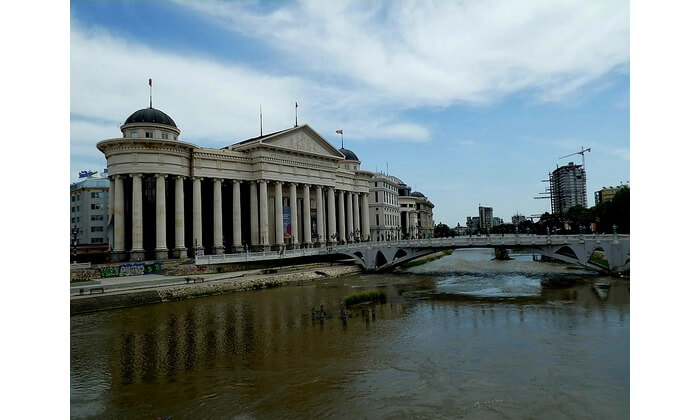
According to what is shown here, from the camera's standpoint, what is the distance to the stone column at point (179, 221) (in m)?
50.9

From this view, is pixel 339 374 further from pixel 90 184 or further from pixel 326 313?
pixel 90 184

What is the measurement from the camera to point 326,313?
2812cm

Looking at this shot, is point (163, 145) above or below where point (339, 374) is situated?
above

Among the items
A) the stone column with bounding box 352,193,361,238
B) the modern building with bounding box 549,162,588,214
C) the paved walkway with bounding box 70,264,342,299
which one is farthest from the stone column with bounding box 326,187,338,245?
the modern building with bounding box 549,162,588,214

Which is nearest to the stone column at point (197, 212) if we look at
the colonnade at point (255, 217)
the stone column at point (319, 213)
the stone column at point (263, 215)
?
the colonnade at point (255, 217)

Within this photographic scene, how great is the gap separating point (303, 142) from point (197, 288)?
108 ft

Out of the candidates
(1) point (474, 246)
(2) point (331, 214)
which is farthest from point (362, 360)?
(2) point (331, 214)

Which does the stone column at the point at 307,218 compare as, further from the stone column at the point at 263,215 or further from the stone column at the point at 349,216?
the stone column at the point at 349,216

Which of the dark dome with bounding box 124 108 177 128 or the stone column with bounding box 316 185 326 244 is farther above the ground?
the dark dome with bounding box 124 108 177 128

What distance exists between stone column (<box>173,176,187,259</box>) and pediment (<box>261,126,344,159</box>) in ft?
40.4

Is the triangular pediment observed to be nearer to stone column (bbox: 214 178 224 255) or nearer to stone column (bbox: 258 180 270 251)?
stone column (bbox: 258 180 270 251)

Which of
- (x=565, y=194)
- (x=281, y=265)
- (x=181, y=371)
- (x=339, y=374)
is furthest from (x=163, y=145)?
(x=565, y=194)

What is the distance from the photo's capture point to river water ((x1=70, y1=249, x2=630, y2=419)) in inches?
549

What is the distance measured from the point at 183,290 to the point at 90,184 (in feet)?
156
